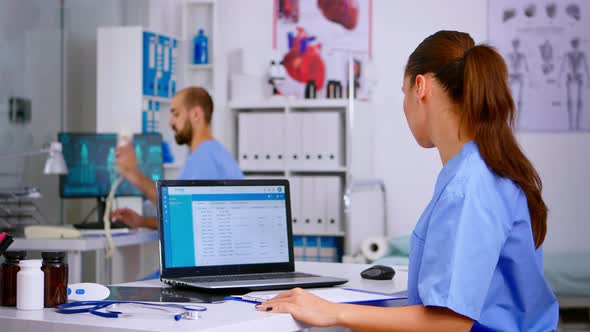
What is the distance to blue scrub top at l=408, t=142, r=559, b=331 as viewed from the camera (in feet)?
4.99

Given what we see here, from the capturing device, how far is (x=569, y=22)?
209 inches

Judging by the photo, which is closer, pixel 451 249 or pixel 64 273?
pixel 451 249

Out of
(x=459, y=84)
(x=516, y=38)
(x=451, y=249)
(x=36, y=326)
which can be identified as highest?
(x=516, y=38)

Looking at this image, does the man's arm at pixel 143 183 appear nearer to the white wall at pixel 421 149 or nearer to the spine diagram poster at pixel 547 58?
the white wall at pixel 421 149

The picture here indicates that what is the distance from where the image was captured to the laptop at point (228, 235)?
2.11 m

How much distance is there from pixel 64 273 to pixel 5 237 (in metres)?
0.14

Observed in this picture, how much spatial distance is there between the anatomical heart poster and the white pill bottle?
3889 millimetres

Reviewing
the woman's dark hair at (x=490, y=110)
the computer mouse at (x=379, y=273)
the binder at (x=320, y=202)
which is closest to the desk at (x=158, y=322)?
the woman's dark hair at (x=490, y=110)

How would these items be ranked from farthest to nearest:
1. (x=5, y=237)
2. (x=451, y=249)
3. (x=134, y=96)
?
(x=134, y=96) < (x=5, y=237) < (x=451, y=249)

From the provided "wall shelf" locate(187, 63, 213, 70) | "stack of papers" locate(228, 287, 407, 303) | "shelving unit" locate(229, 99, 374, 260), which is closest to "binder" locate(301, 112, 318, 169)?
"shelving unit" locate(229, 99, 374, 260)

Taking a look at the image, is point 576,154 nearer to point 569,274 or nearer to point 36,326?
point 569,274

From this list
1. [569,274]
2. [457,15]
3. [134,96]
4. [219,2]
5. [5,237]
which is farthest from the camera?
[219,2]

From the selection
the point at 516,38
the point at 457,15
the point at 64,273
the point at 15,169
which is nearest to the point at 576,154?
the point at 516,38

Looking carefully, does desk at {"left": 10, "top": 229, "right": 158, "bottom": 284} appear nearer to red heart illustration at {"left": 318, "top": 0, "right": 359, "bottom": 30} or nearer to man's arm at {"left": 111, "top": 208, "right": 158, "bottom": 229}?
man's arm at {"left": 111, "top": 208, "right": 158, "bottom": 229}
